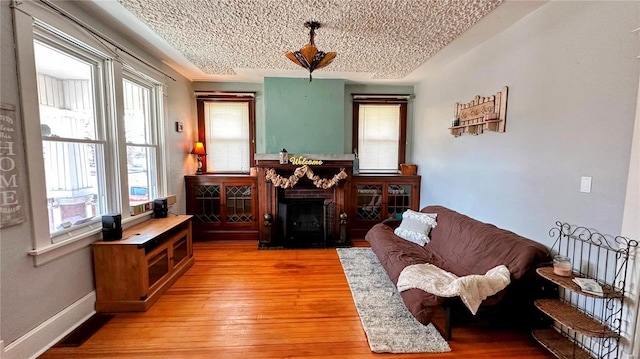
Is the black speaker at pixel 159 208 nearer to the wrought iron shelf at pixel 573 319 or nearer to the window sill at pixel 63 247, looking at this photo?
the window sill at pixel 63 247

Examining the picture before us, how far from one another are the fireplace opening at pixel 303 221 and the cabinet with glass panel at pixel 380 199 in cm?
57

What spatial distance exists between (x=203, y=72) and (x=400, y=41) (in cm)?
288

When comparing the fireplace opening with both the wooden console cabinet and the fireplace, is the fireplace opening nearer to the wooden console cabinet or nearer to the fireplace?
the fireplace

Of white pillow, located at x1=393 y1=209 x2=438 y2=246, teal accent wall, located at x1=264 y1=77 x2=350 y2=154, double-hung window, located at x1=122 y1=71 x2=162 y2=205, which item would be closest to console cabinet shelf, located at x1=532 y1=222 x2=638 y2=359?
white pillow, located at x1=393 y1=209 x2=438 y2=246

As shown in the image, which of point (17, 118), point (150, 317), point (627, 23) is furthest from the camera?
point (150, 317)

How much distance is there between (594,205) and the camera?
6.08ft

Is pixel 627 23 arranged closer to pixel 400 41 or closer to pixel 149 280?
pixel 400 41

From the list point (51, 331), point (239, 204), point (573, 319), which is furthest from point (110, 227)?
point (573, 319)

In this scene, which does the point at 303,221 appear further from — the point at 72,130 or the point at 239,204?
the point at 72,130

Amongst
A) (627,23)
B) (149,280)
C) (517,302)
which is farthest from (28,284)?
(627,23)

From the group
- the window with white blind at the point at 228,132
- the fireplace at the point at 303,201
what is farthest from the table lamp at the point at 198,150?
the fireplace at the point at 303,201

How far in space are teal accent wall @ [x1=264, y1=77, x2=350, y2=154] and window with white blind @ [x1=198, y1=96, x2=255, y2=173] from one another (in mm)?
553

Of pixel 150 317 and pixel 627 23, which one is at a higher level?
pixel 627 23

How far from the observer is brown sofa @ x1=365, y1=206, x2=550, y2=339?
2088 millimetres
